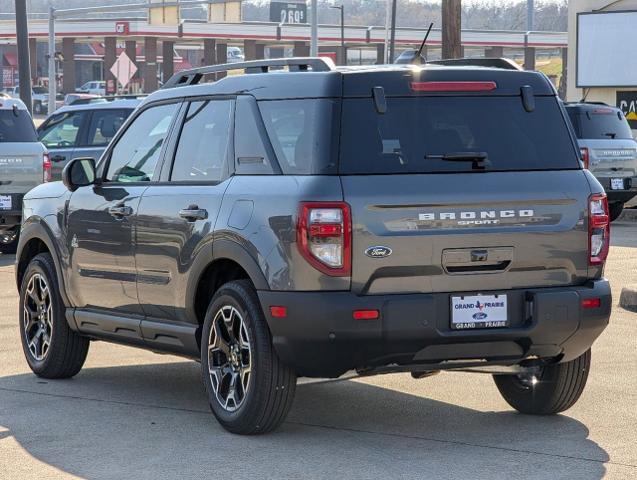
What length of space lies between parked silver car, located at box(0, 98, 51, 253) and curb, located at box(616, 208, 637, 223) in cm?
1099

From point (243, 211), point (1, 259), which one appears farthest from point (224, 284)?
point (1, 259)

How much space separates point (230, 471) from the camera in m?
6.68

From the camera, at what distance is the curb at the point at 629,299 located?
12.8 m

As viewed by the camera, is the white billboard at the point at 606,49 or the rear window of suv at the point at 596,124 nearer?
the rear window of suv at the point at 596,124

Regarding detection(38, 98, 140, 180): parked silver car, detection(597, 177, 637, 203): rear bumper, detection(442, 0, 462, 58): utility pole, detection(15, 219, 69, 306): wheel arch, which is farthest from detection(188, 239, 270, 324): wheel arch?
detection(442, 0, 462, 58): utility pole

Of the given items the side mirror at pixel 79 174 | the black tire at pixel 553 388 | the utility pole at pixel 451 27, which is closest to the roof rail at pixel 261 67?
the side mirror at pixel 79 174

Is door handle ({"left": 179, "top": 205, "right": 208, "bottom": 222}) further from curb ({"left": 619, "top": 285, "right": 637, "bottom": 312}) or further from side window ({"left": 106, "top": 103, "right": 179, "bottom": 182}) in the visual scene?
curb ({"left": 619, "top": 285, "right": 637, "bottom": 312})

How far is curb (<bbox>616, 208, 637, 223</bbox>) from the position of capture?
2495cm

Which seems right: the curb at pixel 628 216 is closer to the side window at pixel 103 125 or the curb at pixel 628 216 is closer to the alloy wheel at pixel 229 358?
the side window at pixel 103 125

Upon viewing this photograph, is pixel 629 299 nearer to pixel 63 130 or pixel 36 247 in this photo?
pixel 36 247

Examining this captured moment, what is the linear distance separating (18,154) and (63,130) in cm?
405

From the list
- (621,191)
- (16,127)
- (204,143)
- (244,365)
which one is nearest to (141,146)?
(204,143)

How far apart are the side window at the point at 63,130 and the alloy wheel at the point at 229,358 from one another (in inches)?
567

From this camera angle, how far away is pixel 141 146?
28.7ft
